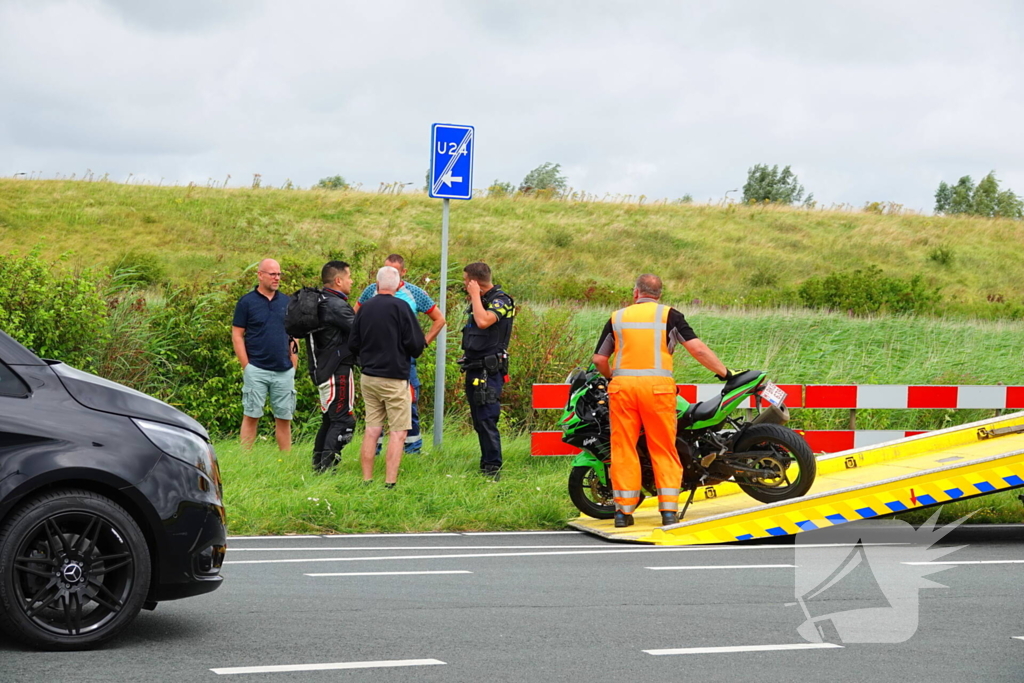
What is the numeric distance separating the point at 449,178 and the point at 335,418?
8.84 feet

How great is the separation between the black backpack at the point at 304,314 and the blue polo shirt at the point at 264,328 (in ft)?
1.15

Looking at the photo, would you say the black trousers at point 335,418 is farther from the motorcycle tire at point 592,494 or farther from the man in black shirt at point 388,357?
the motorcycle tire at point 592,494

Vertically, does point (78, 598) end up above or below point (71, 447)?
below

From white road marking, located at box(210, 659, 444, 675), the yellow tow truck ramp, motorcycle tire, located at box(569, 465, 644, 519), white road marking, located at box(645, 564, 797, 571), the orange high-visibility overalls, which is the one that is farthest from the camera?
motorcycle tire, located at box(569, 465, 644, 519)

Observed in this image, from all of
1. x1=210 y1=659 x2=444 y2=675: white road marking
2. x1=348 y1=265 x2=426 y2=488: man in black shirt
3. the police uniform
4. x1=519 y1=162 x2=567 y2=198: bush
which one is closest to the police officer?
the police uniform

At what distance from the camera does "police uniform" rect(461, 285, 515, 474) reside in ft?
37.8

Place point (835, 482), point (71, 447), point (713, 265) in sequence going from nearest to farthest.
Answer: point (71, 447) < point (835, 482) < point (713, 265)

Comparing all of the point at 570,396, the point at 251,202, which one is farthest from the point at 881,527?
the point at 251,202

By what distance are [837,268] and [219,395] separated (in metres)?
47.1

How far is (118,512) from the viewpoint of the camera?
534 cm

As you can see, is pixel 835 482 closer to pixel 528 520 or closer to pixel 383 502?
pixel 528 520

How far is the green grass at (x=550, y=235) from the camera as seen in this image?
5109 centimetres

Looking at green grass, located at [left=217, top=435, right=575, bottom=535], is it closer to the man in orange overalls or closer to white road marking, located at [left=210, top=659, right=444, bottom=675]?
the man in orange overalls

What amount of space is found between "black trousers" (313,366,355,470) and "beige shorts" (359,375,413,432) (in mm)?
473
